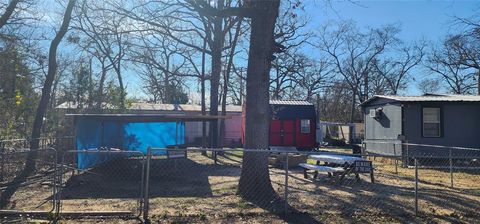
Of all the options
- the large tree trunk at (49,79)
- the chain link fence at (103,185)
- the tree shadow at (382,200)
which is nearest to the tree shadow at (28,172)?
the chain link fence at (103,185)

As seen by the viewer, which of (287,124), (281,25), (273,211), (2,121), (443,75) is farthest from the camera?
(443,75)

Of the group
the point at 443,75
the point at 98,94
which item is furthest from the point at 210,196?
the point at 443,75

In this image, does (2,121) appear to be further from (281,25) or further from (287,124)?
(287,124)

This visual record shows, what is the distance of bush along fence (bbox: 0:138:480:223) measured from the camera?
7883mm

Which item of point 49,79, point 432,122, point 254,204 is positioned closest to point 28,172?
point 49,79

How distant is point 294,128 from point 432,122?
842 cm

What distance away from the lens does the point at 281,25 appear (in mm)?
20719

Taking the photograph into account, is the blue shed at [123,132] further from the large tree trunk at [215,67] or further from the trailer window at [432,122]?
the trailer window at [432,122]

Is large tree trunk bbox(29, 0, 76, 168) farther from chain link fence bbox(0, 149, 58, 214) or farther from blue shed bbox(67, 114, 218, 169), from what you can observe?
blue shed bbox(67, 114, 218, 169)

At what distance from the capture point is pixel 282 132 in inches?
1001

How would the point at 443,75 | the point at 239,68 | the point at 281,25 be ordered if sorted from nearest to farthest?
the point at 281,25
the point at 239,68
the point at 443,75

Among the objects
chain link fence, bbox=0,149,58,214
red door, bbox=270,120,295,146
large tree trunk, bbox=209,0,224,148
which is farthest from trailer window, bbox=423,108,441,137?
chain link fence, bbox=0,149,58,214

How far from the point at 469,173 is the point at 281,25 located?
10307mm

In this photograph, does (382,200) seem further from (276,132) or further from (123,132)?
(276,132)
